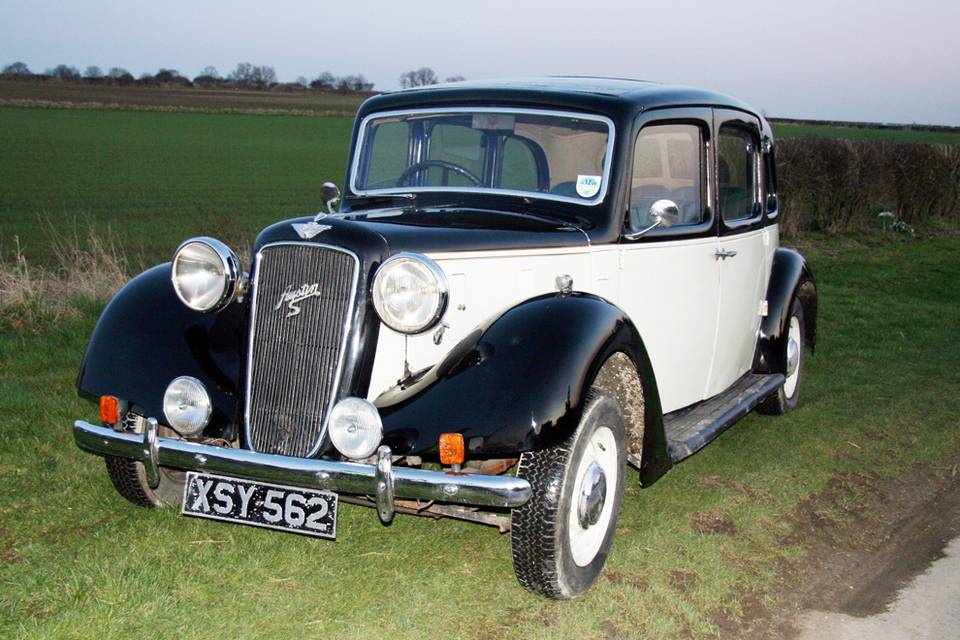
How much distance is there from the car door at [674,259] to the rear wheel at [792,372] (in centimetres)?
122

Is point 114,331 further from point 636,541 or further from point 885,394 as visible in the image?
point 885,394

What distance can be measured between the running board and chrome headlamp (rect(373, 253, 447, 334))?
54.4 inches

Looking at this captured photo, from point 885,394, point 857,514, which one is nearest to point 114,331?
point 857,514

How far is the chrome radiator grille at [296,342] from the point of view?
3477 mm

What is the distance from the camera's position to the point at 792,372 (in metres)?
6.42

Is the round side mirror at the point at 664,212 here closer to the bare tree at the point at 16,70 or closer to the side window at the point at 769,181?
the side window at the point at 769,181

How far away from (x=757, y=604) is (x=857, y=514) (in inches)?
50.9

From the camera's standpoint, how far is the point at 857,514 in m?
4.62

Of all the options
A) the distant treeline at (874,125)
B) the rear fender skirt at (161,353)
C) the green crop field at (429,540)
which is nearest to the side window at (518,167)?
the rear fender skirt at (161,353)

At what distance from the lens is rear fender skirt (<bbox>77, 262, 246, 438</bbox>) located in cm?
367

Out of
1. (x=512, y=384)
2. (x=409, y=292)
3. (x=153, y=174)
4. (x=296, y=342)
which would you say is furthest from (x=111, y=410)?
(x=153, y=174)

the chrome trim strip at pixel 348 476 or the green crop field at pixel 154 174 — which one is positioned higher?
the chrome trim strip at pixel 348 476

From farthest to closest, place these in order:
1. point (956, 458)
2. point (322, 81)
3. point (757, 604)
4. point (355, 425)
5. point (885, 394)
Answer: point (322, 81)
point (885, 394)
point (956, 458)
point (757, 604)
point (355, 425)

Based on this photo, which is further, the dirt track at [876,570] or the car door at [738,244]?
the car door at [738,244]
